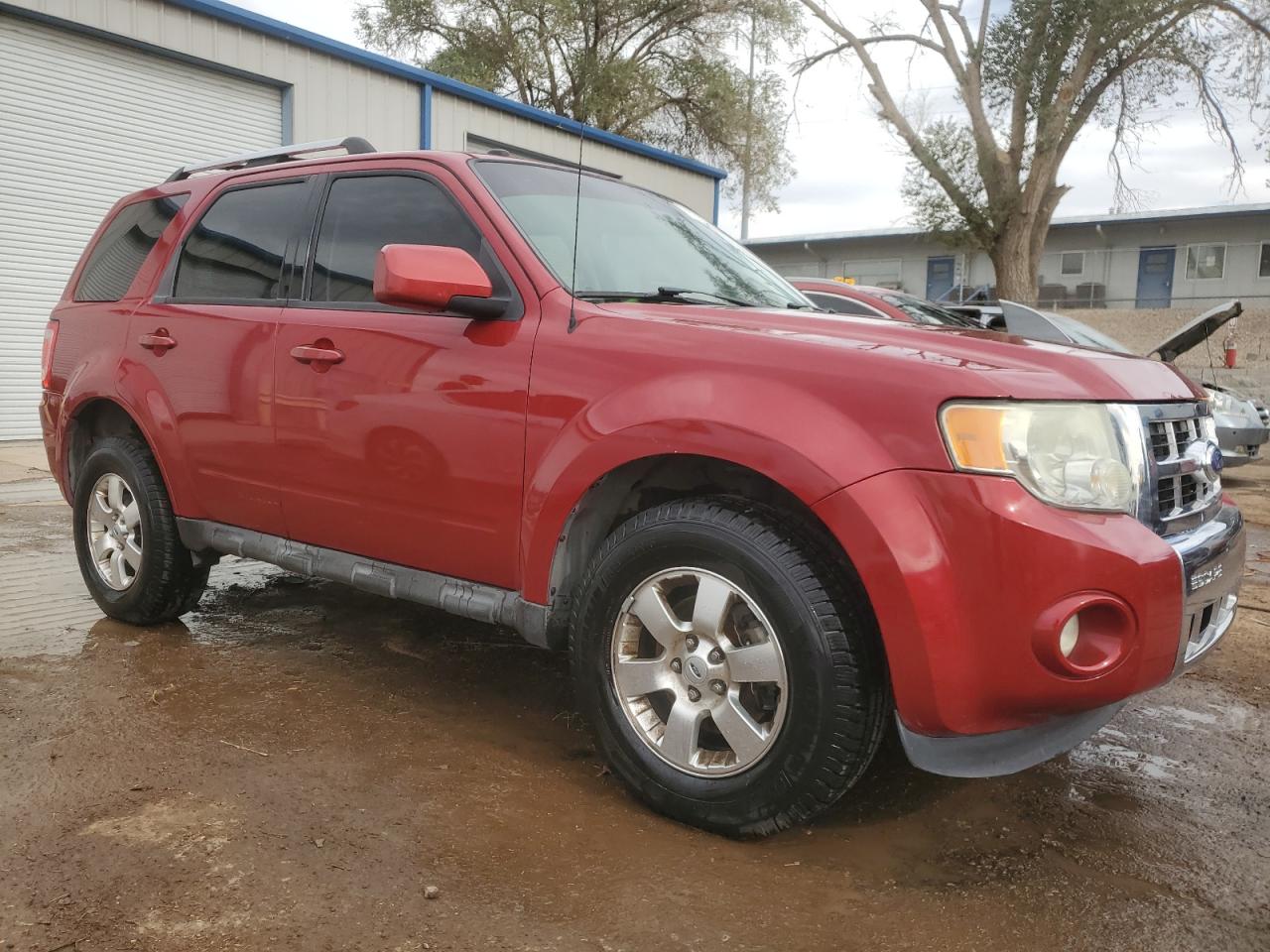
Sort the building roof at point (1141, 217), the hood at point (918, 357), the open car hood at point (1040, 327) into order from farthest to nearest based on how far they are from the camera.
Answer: the building roof at point (1141, 217) < the open car hood at point (1040, 327) < the hood at point (918, 357)

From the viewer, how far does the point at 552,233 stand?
3.27 m

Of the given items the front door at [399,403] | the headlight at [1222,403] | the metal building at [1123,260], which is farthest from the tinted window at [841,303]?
the metal building at [1123,260]

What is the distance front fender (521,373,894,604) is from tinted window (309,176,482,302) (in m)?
0.81

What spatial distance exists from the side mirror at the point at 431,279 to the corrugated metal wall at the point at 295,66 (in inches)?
376

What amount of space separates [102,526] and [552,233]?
2.51m

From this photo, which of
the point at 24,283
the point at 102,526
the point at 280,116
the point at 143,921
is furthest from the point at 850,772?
the point at 280,116

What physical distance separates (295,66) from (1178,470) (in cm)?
1207

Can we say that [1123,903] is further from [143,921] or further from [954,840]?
[143,921]

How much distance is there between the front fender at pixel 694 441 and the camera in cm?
237

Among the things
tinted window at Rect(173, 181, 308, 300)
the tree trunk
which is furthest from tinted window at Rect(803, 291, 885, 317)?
the tree trunk

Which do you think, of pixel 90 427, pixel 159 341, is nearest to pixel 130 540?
pixel 90 427

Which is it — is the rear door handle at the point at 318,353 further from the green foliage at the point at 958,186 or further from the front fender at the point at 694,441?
the green foliage at the point at 958,186

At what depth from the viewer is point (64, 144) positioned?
35.9ft

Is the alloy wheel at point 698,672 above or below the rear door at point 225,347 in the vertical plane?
below
